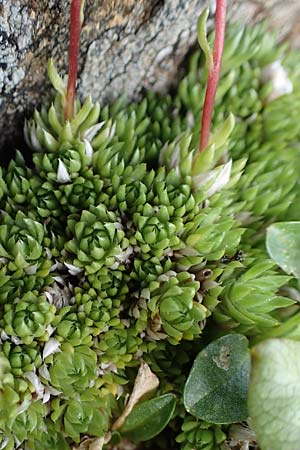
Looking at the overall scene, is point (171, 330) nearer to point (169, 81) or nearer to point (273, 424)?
point (273, 424)

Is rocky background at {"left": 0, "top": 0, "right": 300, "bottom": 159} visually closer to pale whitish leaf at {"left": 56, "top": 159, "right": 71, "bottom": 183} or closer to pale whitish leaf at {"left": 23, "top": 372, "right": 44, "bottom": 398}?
pale whitish leaf at {"left": 56, "top": 159, "right": 71, "bottom": 183}

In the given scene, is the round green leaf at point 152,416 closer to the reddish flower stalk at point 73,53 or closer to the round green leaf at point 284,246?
the round green leaf at point 284,246

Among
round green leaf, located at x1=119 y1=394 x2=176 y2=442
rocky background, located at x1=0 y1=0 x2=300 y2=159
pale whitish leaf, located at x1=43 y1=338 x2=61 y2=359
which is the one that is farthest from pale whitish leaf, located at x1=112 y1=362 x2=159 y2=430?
rocky background, located at x1=0 y1=0 x2=300 y2=159

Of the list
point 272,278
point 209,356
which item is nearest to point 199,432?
point 209,356

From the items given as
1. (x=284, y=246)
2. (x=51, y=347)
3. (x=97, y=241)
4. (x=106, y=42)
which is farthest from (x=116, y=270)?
(x=106, y=42)

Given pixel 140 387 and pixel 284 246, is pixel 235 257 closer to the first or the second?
pixel 284 246

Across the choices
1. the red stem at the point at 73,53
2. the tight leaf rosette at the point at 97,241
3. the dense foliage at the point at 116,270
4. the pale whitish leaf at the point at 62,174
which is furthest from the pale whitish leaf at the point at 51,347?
the red stem at the point at 73,53
